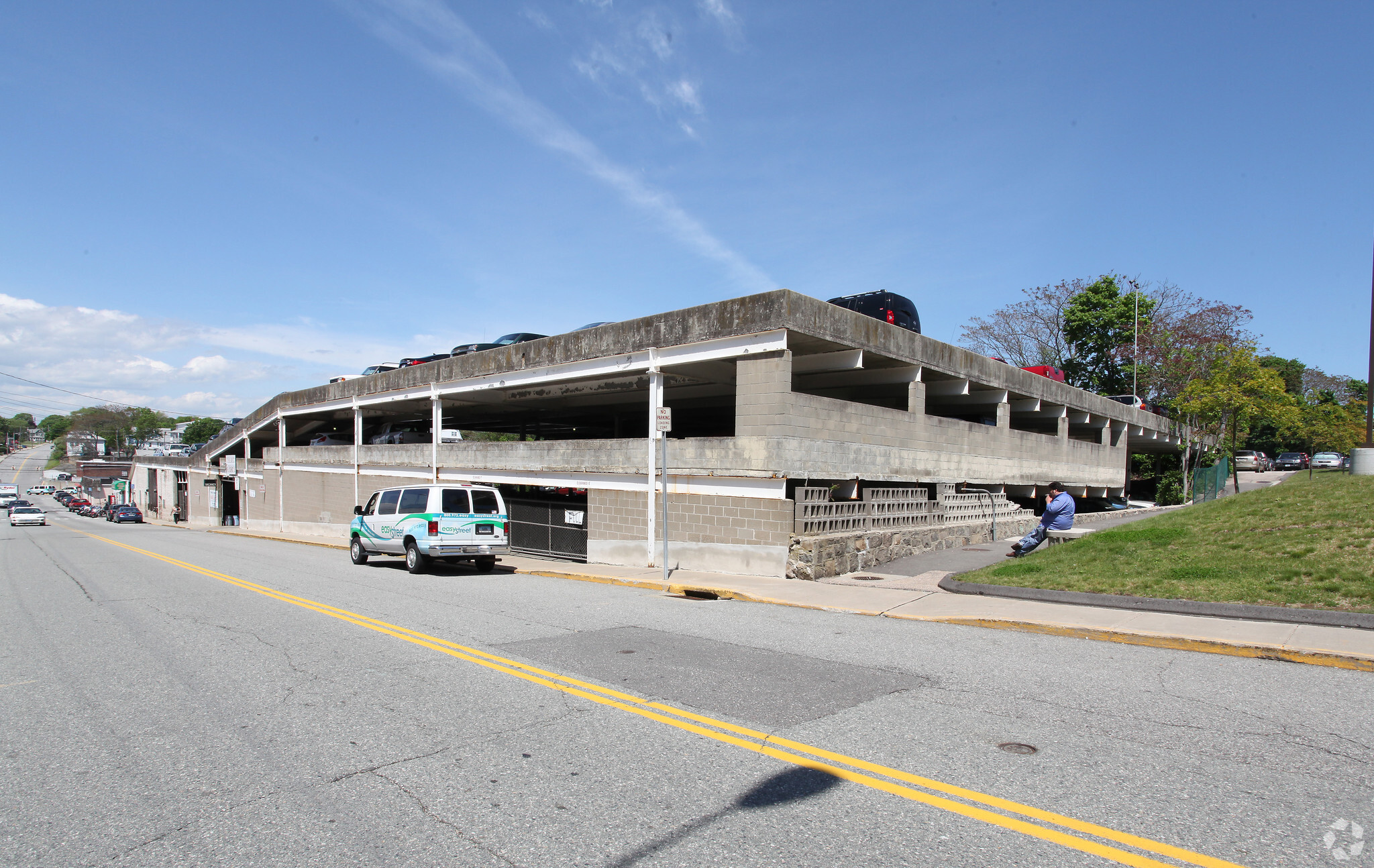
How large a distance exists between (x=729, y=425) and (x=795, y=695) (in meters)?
24.3

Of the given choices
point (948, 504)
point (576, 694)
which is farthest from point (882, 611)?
point (948, 504)

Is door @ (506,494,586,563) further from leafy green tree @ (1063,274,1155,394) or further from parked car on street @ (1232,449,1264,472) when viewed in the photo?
parked car on street @ (1232,449,1264,472)

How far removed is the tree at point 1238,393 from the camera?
87.4ft

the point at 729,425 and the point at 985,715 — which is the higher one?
the point at 729,425

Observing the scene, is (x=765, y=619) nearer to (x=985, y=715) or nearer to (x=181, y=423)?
(x=985, y=715)

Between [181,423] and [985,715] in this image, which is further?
[181,423]

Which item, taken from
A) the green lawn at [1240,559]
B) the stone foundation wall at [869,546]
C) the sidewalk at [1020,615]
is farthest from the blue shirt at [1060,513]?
the sidewalk at [1020,615]

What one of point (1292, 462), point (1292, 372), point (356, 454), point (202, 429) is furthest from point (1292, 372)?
point (202, 429)

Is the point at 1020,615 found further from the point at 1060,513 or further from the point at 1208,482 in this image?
the point at 1208,482

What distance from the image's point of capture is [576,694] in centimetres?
631

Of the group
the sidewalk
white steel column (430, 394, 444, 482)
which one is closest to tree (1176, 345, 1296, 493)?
the sidewalk

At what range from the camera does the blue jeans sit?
14.6 meters

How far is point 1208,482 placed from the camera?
91.2 ft

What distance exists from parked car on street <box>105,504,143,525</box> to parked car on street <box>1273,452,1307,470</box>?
85192mm
